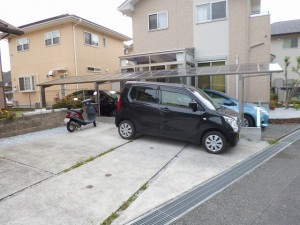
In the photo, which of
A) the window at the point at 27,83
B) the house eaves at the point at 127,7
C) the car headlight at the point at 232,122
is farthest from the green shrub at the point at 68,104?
the window at the point at 27,83

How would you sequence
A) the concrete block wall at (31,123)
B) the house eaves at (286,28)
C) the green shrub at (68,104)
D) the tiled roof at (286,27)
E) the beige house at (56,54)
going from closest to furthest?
the concrete block wall at (31,123) → the green shrub at (68,104) → the beige house at (56,54) → the house eaves at (286,28) → the tiled roof at (286,27)

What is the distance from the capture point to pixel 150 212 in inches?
133

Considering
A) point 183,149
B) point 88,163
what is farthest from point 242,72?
point 88,163

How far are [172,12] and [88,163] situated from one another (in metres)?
11.5

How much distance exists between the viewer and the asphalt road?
317 centimetres

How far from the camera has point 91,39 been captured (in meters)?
17.2

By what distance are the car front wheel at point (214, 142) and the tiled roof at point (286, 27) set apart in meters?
20.7

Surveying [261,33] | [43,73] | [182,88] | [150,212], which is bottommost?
[150,212]

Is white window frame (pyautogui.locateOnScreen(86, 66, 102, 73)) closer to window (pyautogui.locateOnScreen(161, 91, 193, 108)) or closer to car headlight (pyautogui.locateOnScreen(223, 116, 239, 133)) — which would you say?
window (pyautogui.locateOnScreen(161, 91, 193, 108))

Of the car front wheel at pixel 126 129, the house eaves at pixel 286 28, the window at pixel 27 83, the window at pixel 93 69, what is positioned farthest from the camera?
the house eaves at pixel 286 28

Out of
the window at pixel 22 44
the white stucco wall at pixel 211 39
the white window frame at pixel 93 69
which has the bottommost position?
the white window frame at pixel 93 69

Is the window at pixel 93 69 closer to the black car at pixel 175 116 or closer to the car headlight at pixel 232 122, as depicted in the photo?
the black car at pixel 175 116

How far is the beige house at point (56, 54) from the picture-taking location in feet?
51.1

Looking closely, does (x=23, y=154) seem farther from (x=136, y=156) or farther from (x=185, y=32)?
(x=185, y=32)
